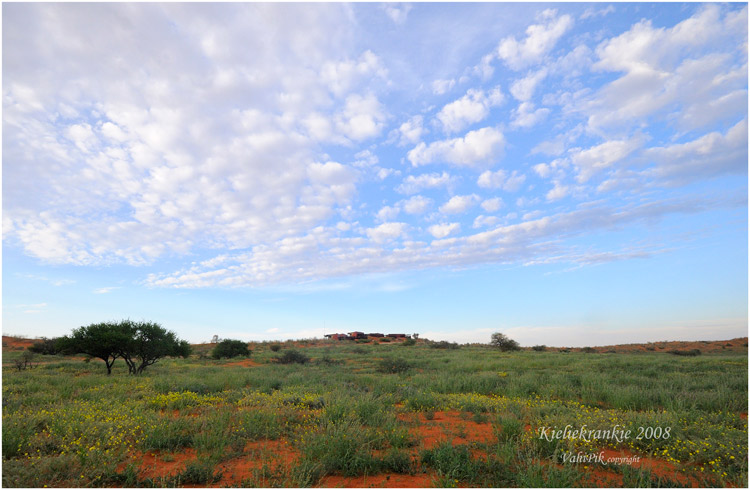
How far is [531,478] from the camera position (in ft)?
17.6

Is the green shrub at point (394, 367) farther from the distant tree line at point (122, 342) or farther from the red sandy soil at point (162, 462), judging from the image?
the red sandy soil at point (162, 462)

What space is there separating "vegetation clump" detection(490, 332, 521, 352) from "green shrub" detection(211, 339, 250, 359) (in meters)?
29.0

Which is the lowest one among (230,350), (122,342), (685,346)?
(685,346)

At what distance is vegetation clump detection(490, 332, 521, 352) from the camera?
44.2m

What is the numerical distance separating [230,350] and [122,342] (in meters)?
17.5

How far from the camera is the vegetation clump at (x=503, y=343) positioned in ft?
145

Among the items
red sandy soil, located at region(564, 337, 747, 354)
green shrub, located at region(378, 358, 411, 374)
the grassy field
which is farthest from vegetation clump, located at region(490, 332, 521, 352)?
the grassy field

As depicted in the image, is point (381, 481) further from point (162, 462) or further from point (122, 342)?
point (122, 342)

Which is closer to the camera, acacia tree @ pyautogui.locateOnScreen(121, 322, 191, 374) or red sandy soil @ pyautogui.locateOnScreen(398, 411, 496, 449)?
red sandy soil @ pyautogui.locateOnScreen(398, 411, 496, 449)

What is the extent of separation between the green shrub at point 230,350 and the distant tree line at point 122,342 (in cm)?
1266

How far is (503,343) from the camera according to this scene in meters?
45.5

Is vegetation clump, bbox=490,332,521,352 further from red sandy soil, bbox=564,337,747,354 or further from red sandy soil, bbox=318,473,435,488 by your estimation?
red sandy soil, bbox=318,473,435,488

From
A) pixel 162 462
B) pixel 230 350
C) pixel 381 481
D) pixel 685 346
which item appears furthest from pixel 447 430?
pixel 685 346

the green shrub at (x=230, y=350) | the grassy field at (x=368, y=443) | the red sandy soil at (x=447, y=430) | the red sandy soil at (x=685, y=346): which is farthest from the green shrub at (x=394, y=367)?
the red sandy soil at (x=685, y=346)
